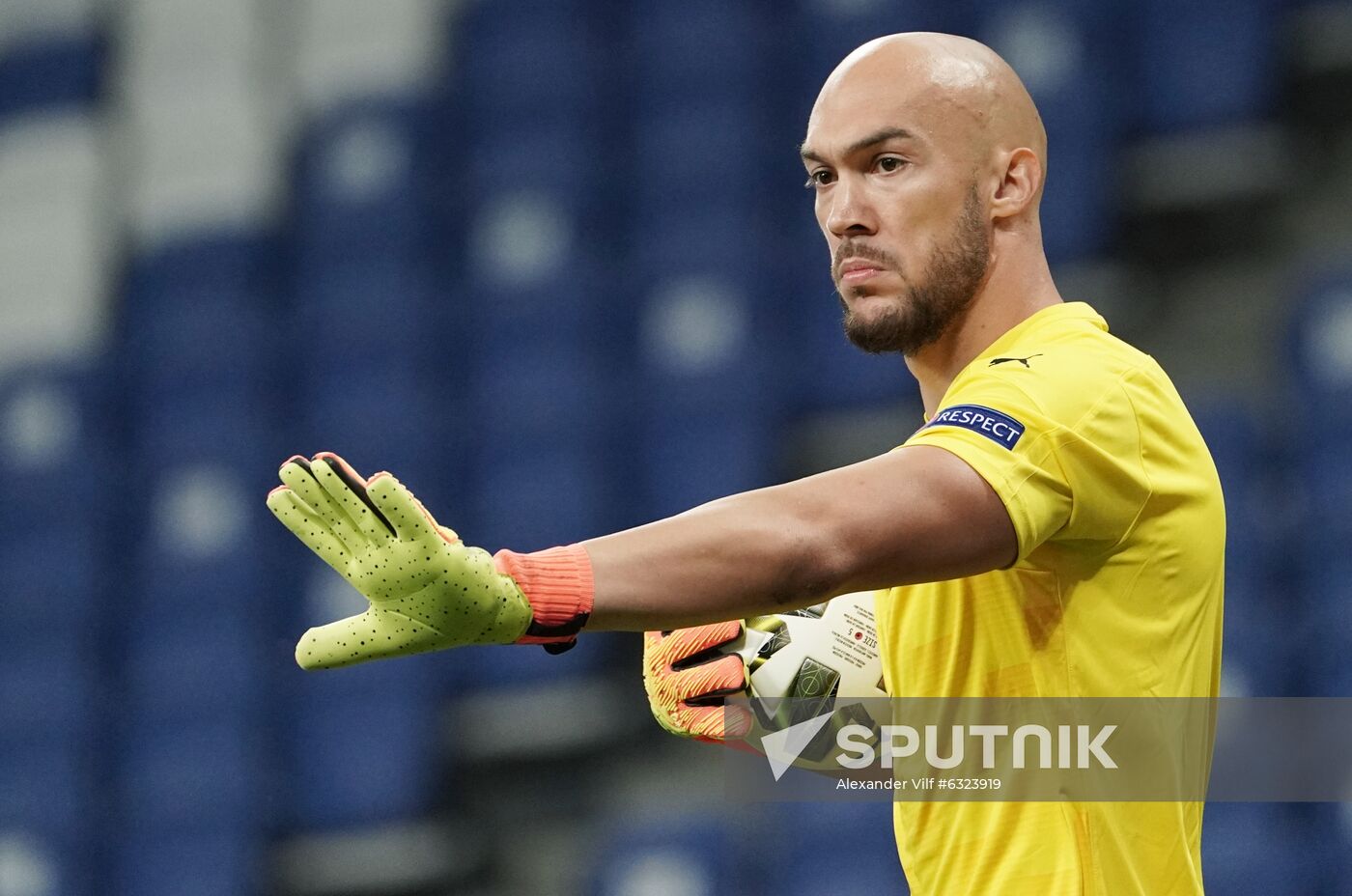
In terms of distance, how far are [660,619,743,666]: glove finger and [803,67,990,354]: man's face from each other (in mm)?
457

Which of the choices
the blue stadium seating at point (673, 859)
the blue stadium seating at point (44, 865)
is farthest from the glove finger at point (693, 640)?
the blue stadium seating at point (44, 865)

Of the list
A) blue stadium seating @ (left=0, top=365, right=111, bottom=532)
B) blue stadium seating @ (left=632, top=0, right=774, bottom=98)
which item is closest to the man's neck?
blue stadium seating @ (left=632, top=0, right=774, bottom=98)

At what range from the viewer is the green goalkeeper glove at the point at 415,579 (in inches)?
47.5

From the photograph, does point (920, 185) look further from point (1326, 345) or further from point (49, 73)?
point (49, 73)

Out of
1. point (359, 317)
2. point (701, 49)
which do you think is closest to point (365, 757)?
point (359, 317)

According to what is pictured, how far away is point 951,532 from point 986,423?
0.42ft

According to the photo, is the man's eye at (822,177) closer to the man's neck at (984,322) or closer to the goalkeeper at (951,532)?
the goalkeeper at (951,532)

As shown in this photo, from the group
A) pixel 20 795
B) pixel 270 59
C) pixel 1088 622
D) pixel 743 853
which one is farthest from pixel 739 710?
pixel 270 59

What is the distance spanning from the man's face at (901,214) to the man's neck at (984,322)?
0.01m

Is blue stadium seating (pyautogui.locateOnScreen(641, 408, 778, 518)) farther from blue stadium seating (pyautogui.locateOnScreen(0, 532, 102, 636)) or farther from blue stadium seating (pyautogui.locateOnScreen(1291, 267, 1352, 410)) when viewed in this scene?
blue stadium seating (pyautogui.locateOnScreen(0, 532, 102, 636))

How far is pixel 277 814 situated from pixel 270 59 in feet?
7.19

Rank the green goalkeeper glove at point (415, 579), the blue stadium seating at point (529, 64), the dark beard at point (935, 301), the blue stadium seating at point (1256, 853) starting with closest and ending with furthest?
the green goalkeeper glove at point (415, 579) < the dark beard at point (935, 301) < the blue stadium seating at point (1256, 853) < the blue stadium seating at point (529, 64)

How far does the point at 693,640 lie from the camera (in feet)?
6.57

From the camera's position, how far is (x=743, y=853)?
3648 millimetres
